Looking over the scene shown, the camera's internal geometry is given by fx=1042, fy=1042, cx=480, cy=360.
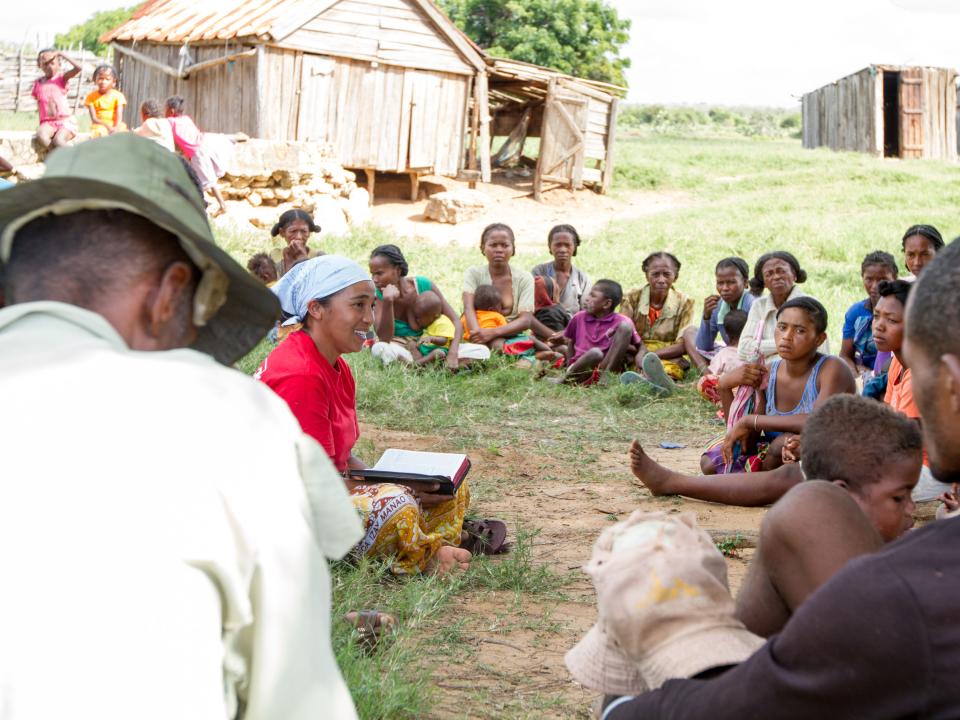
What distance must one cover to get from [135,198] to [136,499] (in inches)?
17.8

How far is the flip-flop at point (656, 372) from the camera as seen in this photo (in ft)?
25.4

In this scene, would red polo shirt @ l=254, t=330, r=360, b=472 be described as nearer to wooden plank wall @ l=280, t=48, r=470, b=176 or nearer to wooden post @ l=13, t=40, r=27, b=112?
wooden plank wall @ l=280, t=48, r=470, b=176

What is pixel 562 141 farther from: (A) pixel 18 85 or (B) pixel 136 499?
(B) pixel 136 499

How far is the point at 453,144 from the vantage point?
62.7 feet

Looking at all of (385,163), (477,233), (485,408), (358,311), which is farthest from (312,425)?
(385,163)

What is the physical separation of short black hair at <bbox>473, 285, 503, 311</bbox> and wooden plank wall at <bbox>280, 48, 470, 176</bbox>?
900cm

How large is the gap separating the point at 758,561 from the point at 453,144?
17.4 meters

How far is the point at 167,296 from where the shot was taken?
155 cm

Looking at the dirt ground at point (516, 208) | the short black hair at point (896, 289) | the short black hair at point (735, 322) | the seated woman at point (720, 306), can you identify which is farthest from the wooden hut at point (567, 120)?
the short black hair at point (896, 289)

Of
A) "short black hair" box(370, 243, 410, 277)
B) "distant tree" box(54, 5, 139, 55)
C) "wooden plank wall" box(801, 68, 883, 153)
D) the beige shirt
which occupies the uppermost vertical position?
"distant tree" box(54, 5, 139, 55)

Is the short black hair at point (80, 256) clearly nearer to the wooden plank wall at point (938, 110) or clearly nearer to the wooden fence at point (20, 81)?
the wooden plank wall at point (938, 110)

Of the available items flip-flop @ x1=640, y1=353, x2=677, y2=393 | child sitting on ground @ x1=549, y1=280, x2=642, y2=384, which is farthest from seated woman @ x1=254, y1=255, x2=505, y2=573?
child sitting on ground @ x1=549, y1=280, x2=642, y2=384

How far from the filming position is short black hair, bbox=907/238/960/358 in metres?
1.53

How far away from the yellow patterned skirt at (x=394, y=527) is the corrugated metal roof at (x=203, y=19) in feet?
44.8
